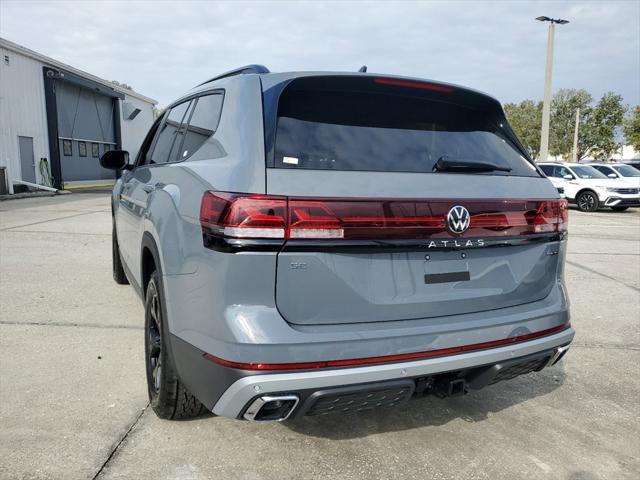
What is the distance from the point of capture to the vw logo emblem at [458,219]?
206 centimetres

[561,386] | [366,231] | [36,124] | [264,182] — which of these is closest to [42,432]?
[264,182]

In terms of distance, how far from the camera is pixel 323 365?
1882mm

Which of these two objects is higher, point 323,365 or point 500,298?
point 500,298

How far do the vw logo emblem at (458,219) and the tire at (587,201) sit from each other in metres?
17.4

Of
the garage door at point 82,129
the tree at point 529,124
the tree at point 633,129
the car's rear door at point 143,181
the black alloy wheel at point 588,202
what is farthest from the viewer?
the tree at point 529,124

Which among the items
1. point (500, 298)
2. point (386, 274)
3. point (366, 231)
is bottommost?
point (500, 298)

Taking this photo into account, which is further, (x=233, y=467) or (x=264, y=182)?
(x=233, y=467)

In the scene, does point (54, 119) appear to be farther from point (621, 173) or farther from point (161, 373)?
point (161, 373)

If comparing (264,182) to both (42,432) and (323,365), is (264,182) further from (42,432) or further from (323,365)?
(42,432)

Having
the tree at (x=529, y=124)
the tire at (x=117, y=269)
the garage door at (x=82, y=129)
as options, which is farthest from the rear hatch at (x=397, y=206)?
the tree at (x=529, y=124)

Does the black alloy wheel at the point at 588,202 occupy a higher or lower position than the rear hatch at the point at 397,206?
lower

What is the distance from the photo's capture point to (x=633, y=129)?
1714 inches

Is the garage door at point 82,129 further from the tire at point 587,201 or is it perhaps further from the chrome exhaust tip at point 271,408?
the chrome exhaust tip at point 271,408

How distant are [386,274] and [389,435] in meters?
1.06
